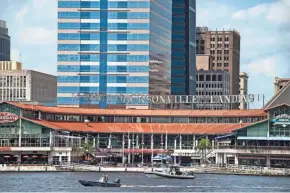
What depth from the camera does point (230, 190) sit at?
18538 cm

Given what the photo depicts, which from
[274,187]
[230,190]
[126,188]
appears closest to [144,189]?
[126,188]

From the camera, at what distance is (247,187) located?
642ft

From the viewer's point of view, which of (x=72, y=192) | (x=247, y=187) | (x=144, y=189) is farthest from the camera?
(x=247, y=187)

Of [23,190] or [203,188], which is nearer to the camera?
[23,190]

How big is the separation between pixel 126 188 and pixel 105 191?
9.01 metres

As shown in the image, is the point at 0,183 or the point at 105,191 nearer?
the point at 105,191

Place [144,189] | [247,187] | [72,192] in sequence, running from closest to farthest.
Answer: [72,192] → [144,189] → [247,187]

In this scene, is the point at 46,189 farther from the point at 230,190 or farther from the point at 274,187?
the point at 274,187

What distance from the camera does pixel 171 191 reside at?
180 meters

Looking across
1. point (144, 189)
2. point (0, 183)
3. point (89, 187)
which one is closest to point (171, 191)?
point (144, 189)

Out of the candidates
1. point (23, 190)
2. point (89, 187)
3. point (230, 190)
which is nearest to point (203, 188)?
point (230, 190)

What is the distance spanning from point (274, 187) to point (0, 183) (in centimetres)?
5423

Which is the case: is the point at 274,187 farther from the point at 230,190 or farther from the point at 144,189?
the point at 144,189

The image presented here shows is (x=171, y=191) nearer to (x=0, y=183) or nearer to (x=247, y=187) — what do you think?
(x=247, y=187)
